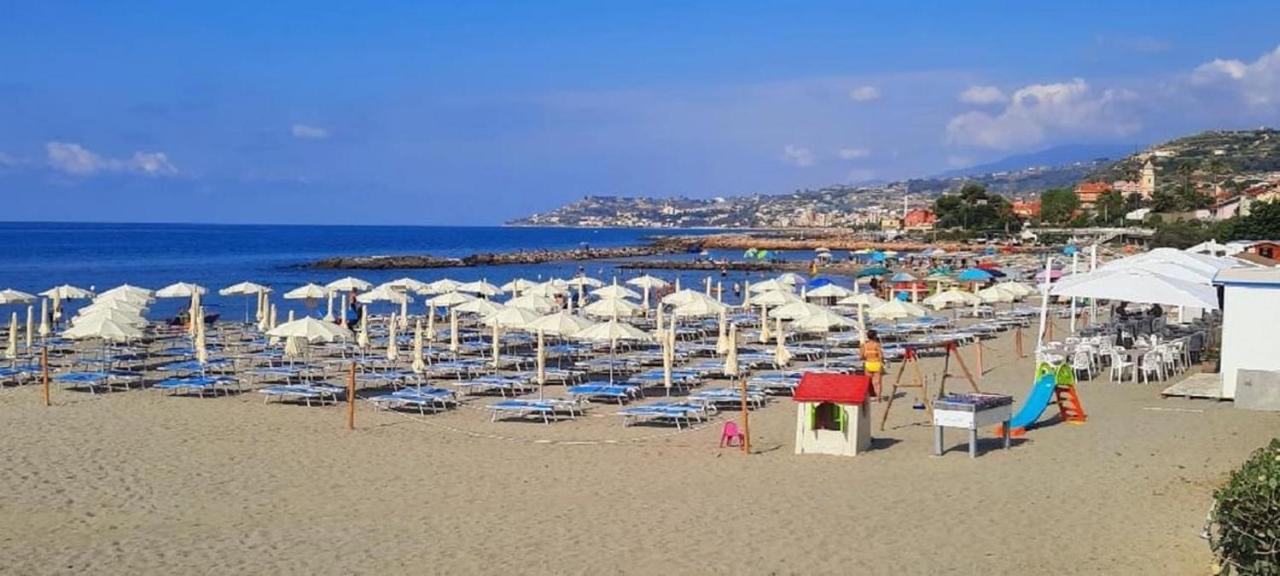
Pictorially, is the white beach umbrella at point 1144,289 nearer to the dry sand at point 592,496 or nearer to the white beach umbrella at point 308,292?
the dry sand at point 592,496

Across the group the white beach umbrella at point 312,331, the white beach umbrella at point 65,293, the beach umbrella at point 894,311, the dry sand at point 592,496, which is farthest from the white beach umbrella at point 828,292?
the white beach umbrella at point 65,293

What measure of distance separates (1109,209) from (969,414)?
8624 centimetres

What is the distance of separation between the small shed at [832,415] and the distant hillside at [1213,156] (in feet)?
370

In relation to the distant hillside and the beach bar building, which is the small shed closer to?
the beach bar building

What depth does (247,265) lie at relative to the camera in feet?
260

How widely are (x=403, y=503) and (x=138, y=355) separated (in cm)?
1487

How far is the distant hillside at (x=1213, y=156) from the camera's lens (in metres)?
130

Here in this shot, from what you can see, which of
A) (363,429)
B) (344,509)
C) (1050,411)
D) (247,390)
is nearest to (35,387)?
(247,390)

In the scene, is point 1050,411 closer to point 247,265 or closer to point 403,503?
point 403,503

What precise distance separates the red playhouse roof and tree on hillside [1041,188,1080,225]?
88.1m

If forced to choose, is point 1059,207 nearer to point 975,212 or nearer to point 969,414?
point 975,212

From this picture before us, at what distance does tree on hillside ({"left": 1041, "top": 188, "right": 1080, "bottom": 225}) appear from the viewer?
316 feet

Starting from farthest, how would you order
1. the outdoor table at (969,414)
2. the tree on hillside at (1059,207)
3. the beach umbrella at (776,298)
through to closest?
the tree on hillside at (1059,207), the beach umbrella at (776,298), the outdoor table at (969,414)

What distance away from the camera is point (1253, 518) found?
6.23m
